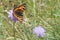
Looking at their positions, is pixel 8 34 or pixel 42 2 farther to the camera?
pixel 42 2

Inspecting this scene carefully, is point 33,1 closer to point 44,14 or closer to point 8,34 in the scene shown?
point 44,14

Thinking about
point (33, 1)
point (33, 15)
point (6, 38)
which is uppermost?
point (33, 1)

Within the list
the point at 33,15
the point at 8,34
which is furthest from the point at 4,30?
the point at 33,15

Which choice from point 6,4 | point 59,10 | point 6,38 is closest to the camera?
point 6,38

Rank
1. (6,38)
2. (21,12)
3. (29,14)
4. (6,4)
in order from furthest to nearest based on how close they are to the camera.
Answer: (6,4) < (29,14) < (6,38) < (21,12)

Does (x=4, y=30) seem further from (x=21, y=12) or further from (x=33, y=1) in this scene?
(x=21, y=12)

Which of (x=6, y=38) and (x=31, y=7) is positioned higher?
(x=31, y=7)
